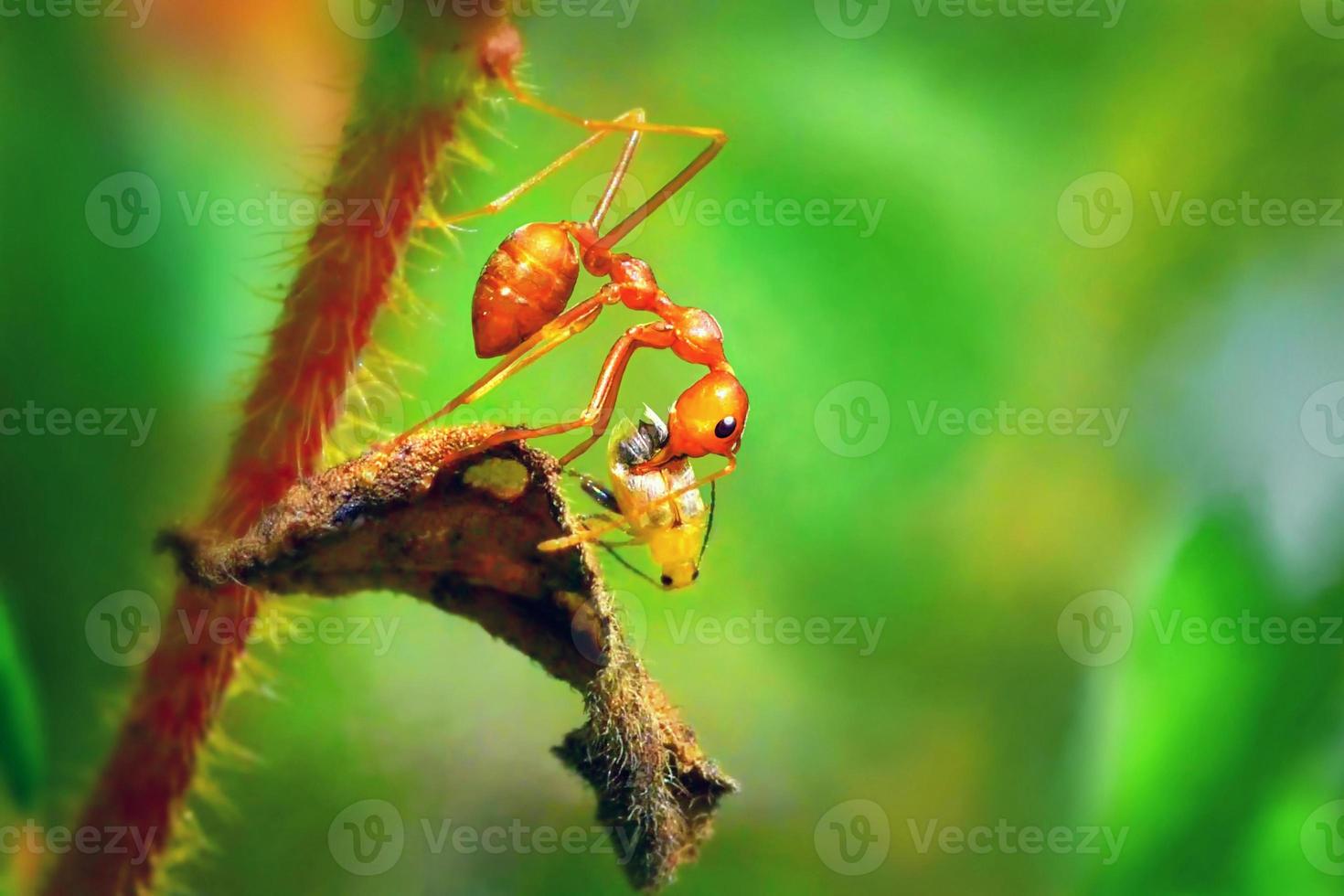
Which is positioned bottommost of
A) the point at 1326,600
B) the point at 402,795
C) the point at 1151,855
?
the point at 402,795

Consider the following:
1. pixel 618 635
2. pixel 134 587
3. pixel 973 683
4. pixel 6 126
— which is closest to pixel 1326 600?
pixel 973 683

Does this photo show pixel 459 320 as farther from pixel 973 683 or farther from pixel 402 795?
pixel 973 683

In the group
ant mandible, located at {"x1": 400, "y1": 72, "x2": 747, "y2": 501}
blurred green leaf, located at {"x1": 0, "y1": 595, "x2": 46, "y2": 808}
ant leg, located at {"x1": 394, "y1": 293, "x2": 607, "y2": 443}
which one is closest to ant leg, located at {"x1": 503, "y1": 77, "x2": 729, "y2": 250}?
ant mandible, located at {"x1": 400, "y1": 72, "x2": 747, "y2": 501}
